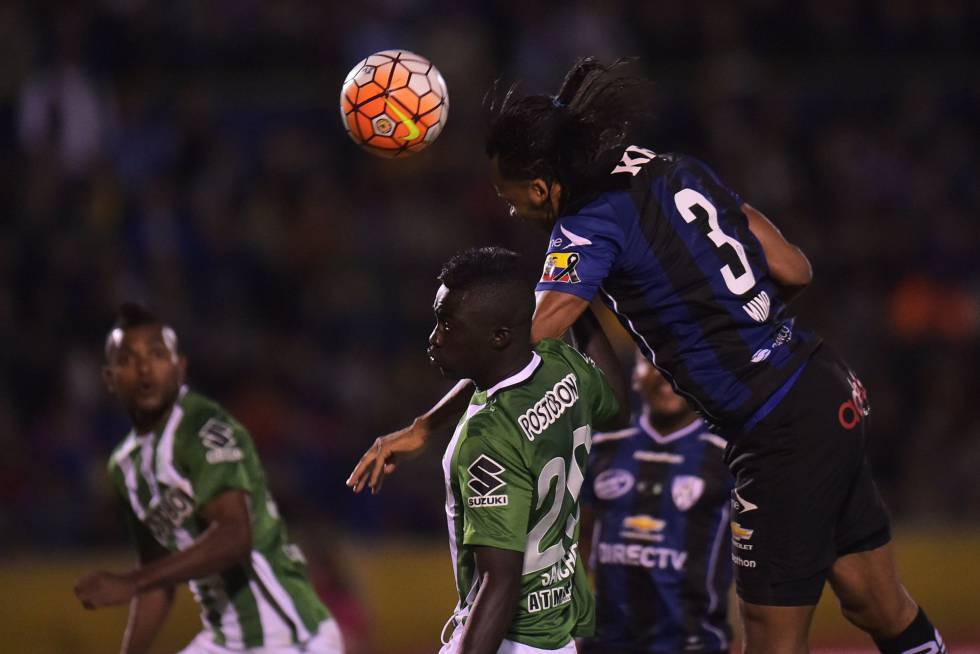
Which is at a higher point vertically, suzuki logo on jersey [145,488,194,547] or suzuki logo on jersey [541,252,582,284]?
suzuki logo on jersey [541,252,582,284]

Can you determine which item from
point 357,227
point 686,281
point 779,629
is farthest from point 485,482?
point 357,227

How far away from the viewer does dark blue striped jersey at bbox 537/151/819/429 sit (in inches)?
179

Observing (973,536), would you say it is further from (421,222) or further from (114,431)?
(114,431)

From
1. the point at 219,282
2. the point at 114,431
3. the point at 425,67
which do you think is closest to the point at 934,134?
the point at 219,282

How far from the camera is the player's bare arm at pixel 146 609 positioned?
5.73m

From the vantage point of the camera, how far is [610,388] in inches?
180

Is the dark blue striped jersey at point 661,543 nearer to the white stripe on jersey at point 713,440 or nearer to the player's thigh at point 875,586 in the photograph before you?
the white stripe on jersey at point 713,440

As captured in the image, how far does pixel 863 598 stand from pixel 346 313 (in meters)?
7.07

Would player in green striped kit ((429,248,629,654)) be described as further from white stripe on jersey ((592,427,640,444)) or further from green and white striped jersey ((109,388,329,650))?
white stripe on jersey ((592,427,640,444))

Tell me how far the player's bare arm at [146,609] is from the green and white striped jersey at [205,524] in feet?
0.62

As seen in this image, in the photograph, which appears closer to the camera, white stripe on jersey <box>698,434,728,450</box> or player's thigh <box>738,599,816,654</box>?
player's thigh <box>738,599,816,654</box>

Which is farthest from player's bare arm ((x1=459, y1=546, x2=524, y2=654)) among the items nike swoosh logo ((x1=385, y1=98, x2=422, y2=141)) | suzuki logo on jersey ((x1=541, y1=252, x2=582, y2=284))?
nike swoosh logo ((x1=385, y1=98, x2=422, y2=141))

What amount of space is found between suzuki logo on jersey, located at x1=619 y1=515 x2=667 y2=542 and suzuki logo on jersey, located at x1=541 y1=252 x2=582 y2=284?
1692 millimetres

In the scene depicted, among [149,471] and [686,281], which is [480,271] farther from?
[149,471]
